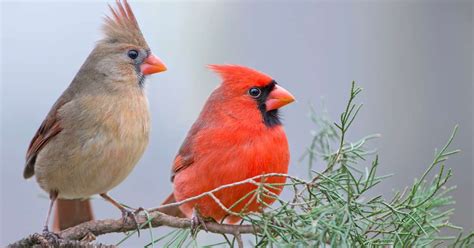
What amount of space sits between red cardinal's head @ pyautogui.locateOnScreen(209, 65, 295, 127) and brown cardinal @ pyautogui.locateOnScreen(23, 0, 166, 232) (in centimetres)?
21

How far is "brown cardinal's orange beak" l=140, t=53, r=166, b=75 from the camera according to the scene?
2420mm

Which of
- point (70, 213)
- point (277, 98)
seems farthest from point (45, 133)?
point (277, 98)

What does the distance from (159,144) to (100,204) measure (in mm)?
510

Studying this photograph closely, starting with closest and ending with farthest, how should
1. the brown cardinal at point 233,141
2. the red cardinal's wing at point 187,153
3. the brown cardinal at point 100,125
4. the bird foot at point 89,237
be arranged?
the bird foot at point 89,237, the brown cardinal at point 233,141, the brown cardinal at point 100,125, the red cardinal's wing at point 187,153

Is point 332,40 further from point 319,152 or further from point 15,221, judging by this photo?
point 319,152

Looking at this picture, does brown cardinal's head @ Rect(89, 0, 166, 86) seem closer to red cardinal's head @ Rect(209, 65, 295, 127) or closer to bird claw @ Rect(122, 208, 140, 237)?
red cardinal's head @ Rect(209, 65, 295, 127)

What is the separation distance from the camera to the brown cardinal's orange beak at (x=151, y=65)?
2.42 metres

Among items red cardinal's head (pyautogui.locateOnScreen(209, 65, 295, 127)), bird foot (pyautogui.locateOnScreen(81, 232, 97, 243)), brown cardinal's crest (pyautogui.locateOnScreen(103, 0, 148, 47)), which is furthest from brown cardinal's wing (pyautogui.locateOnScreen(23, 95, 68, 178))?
bird foot (pyautogui.locateOnScreen(81, 232, 97, 243))

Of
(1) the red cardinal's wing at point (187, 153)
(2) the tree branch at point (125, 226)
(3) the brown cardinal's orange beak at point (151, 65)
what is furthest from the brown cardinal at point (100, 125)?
(2) the tree branch at point (125, 226)

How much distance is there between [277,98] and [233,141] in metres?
0.20

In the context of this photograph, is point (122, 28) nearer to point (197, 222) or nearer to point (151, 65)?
point (151, 65)

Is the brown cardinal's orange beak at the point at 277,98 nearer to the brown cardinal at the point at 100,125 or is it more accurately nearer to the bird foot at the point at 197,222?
the brown cardinal at the point at 100,125

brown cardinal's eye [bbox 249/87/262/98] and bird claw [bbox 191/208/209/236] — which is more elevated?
brown cardinal's eye [bbox 249/87/262/98]

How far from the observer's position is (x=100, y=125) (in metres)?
2.32
